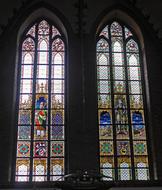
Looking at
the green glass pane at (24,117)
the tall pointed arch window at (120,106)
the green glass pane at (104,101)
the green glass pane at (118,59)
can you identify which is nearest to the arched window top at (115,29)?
the tall pointed arch window at (120,106)

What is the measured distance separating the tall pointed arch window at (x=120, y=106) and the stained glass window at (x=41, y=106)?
1.13 meters

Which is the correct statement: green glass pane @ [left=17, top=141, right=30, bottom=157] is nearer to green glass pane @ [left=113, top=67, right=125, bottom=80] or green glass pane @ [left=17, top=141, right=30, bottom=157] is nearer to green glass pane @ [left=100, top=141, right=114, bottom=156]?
green glass pane @ [left=100, top=141, right=114, bottom=156]

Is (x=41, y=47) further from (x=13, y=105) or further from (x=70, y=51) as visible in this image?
(x=13, y=105)

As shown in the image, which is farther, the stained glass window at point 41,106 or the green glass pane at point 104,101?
the green glass pane at point 104,101

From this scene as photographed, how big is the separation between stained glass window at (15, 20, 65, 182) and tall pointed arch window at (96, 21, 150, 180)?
A: 1.13 meters

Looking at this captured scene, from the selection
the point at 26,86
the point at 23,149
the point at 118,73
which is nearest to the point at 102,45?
the point at 118,73

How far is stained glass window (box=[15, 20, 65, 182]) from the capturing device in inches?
416

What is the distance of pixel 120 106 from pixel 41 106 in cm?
222

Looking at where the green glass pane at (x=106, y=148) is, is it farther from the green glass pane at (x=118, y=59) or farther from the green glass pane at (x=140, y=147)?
the green glass pane at (x=118, y=59)

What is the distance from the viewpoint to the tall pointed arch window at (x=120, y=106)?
10.7 m

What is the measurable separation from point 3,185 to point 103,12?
6.03 m

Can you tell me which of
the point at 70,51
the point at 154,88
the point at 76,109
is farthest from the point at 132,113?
the point at 70,51

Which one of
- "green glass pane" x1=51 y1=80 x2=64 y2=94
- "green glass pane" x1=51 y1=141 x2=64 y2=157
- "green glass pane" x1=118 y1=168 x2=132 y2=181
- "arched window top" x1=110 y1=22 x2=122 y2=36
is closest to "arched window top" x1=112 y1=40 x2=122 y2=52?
"arched window top" x1=110 y1=22 x2=122 y2=36

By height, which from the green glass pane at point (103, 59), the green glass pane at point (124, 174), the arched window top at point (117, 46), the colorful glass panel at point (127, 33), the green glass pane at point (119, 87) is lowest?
the green glass pane at point (124, 174)
